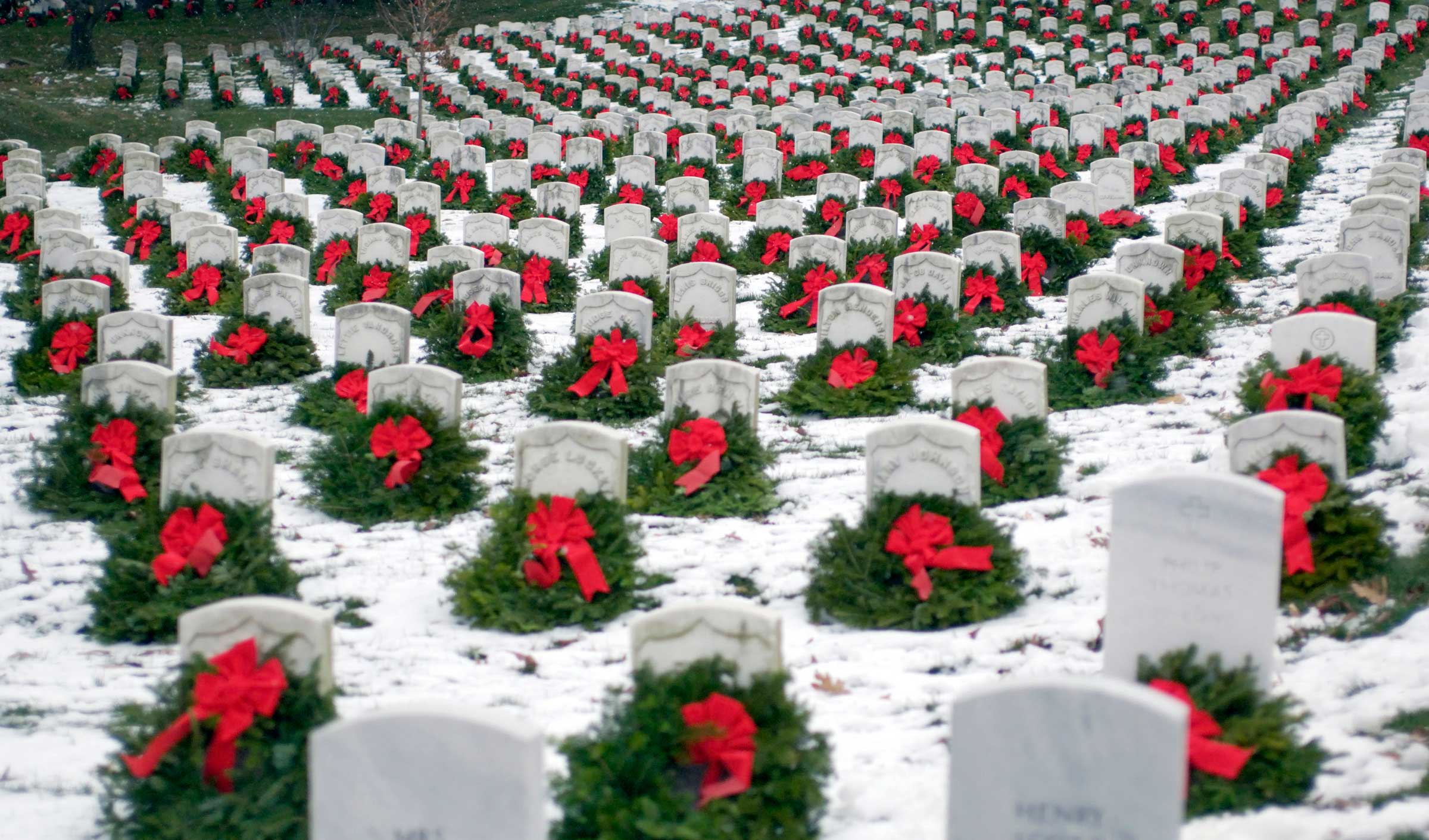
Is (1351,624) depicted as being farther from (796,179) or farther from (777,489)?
(796,179)

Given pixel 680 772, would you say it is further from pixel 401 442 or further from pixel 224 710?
pixel 401 442

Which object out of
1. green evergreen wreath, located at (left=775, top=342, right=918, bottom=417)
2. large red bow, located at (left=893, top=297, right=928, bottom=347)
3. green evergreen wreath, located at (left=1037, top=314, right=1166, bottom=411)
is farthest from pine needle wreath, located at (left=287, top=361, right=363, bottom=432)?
green evergreen wreath, located at (left=1037, top=314, right=1166, bottom=411)

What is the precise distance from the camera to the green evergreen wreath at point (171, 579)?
6016mm

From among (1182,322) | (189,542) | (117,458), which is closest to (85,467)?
(117,458)

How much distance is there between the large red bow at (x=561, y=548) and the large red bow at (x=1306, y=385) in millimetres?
3530

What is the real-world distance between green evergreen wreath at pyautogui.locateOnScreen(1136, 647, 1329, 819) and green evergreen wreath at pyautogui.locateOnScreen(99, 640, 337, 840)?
2.68m

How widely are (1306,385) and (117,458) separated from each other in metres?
6.34

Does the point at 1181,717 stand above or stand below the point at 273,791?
above

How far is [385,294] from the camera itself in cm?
1163

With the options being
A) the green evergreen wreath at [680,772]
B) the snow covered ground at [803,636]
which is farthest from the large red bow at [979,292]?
the green evergreen wreath at [680,772]

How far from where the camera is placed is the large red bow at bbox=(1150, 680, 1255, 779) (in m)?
4.12

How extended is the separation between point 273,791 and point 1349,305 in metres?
7.26

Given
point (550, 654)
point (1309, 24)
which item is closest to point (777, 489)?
point (550, 654)

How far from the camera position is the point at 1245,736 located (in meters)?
4.26
